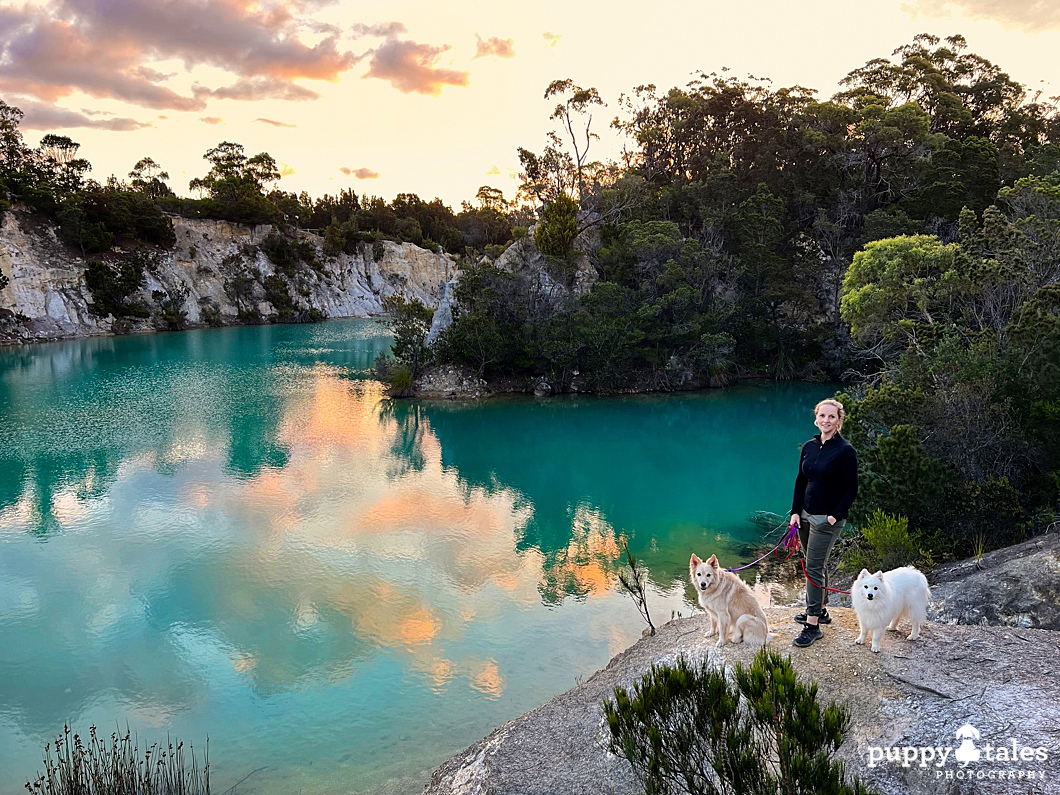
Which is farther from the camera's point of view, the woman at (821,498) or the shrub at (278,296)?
the shrub at (278,296)

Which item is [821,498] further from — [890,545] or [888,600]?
[890,545]

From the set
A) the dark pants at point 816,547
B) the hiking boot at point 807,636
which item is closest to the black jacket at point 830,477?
the dark pants at point 816,547

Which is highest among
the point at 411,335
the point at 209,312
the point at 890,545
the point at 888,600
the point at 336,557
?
the point at 209,312

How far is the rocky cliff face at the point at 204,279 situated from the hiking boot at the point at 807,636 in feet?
108

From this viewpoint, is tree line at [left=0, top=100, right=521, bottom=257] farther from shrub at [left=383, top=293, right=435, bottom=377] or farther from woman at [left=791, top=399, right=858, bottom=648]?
woman at [left=791, top=399, right=858, bottom=648]

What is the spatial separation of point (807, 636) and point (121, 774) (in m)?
6.24

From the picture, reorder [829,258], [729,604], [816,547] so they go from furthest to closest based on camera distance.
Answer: [829,258], [729,604], [816,547]

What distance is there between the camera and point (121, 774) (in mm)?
5734

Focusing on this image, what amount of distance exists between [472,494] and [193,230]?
5461 centimetres

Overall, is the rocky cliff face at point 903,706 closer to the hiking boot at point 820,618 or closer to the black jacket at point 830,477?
the hiking boot at point 820,618

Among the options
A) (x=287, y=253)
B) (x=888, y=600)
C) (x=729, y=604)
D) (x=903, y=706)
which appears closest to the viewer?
(x=903, y=706)

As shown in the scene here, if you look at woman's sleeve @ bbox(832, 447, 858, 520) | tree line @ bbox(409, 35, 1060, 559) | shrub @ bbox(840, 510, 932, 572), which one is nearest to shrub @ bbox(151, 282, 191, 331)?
tree line @ bbox(409, 35, 1060, 559)

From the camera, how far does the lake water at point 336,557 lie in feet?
25.3

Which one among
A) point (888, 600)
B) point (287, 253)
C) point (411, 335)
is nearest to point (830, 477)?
point (888, 600)
